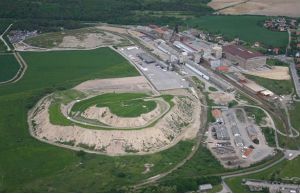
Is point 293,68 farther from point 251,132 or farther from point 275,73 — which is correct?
point 251,132

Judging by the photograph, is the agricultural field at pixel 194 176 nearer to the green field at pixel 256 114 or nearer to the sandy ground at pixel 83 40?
the green field at pixel 256 114

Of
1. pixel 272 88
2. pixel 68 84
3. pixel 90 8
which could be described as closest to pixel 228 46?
pixel 272 88

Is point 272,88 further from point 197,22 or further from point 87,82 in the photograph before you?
point 197,22

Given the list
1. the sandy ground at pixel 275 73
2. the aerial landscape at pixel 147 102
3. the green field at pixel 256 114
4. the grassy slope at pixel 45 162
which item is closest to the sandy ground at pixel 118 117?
the aerial landscape at pixel 147 102

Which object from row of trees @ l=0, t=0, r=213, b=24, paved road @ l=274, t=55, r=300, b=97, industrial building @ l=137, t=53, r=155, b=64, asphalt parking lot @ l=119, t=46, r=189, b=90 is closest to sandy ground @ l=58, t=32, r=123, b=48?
asphalt parking lot @ l=119, t=46, r=189, b=90

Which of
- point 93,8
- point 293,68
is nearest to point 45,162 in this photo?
point 293,68

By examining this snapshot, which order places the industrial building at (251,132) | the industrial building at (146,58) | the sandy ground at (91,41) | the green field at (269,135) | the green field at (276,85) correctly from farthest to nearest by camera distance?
the sandy ground at (91,41)
the industrial building at (146,58)
the green field at (276,85)
the industrial building at (251,132)
the green field at (269,135)
